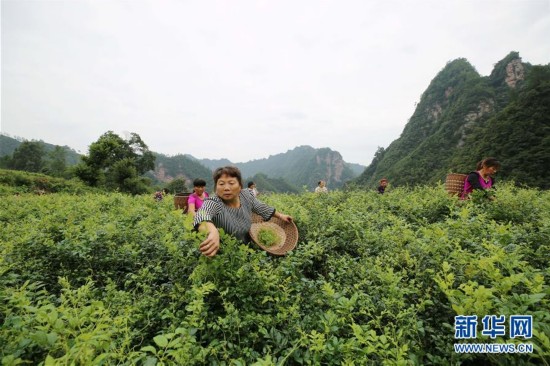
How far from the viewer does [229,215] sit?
128 inches

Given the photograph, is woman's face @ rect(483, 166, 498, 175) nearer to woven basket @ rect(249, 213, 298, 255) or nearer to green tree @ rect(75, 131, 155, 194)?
woven basket @ rect(249, 213, 298, 255)

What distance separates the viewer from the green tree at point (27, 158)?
55062mm

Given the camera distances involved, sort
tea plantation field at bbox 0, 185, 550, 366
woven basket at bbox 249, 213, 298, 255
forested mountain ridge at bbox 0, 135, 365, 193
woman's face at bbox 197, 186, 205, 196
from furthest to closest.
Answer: forested mountain ridge at bbox 0, 135, 365, 193 → woman's face at bbox 197, 186, 205, 196 → woven basket at bbox 249, 213, 298, 255 → tea plantation field at bbox 0, 185, 550, 366

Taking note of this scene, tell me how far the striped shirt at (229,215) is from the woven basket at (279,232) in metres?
0.18

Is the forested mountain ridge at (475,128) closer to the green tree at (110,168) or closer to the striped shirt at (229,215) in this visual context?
the striped shirt at (229,215)


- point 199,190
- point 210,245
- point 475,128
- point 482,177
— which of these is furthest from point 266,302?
point 475,128

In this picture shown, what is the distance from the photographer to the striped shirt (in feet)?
9.64

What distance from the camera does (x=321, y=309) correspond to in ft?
7.87

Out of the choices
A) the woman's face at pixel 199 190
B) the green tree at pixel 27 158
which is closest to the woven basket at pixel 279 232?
the woman's face at pixel 199 190

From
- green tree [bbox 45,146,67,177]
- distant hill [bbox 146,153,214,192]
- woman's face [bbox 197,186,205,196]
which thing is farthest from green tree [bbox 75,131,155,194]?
distant hill [bbox 146,153,214,192]

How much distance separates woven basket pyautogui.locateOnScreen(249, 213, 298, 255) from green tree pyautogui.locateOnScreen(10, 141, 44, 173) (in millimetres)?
71302

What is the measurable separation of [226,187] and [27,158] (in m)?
74.1

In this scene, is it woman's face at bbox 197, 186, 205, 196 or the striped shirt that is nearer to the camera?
the striped shirt

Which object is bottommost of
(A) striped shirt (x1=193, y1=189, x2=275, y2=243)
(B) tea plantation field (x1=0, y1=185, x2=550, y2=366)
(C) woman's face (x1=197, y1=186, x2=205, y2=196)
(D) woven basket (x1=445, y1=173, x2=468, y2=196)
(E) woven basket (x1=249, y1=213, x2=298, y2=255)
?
(B) tea plantation field (x1=0, y1=185, x2=550, y2=366)
